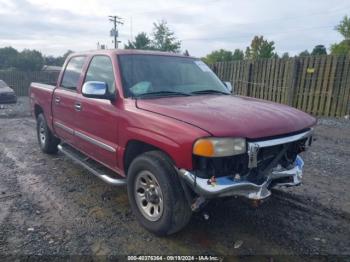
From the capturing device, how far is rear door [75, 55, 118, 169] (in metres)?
3.72

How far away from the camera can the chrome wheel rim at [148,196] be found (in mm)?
3154

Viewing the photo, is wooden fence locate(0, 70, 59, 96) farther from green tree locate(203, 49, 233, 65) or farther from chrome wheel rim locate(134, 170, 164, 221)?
green tree locate(203, 49, 233, 65)

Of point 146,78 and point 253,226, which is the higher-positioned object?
point 146,78

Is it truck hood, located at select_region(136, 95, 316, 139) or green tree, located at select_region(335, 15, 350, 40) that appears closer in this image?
truck hood, located at select_region(136, 95, 316, 139)

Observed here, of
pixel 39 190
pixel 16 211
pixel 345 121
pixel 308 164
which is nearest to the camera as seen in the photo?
pixel 16 211

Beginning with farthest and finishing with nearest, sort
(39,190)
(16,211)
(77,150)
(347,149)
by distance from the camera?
1. (347,149)
2. (77,150)
3. (39,190)
4. (16,211)

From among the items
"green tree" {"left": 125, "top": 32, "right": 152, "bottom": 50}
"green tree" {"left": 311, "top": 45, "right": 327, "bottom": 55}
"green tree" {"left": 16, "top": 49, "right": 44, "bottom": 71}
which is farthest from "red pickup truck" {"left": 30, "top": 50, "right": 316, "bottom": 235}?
"green tree" {"left": 16, "top": 49, "right": 44, "bottom": 71}

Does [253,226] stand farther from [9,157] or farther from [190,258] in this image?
[9,157]

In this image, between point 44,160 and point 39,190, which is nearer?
point 39,190

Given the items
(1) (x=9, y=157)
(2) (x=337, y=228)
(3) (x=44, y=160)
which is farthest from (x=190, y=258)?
(1) (x=9, y=157)

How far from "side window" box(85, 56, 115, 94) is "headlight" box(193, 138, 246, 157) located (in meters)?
1.63

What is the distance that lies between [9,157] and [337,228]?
5.81m

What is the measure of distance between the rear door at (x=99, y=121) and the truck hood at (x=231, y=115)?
551 mm

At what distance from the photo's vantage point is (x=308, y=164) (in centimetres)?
566
